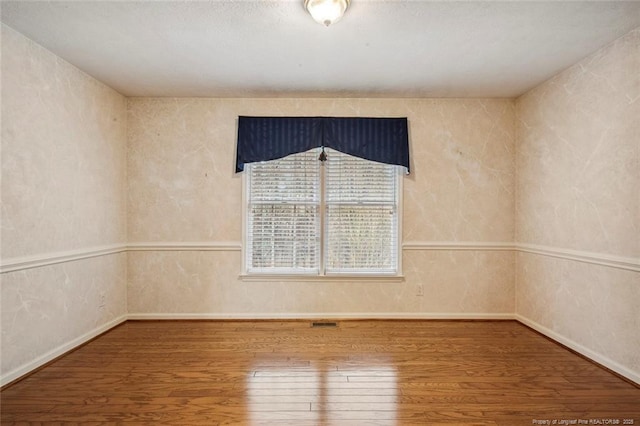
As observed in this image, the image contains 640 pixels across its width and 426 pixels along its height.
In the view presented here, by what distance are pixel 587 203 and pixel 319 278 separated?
2699 mm

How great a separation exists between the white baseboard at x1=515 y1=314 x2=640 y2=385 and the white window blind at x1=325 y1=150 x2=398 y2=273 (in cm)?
157

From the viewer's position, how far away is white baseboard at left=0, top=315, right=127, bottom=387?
93.1 inches

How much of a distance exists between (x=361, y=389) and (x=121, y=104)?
385 centimetres

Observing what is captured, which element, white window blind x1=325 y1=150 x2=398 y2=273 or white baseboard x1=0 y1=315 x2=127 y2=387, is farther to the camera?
white window blind x1=325 y1=150 x2=398 y2=273

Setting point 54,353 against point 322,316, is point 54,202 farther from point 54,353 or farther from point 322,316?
point 322,316

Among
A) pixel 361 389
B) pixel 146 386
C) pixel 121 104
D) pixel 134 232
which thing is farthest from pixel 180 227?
pixel 361 389

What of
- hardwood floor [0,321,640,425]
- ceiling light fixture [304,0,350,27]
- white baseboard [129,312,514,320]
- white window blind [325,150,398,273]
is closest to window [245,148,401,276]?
white window blind [325,150,398,273]

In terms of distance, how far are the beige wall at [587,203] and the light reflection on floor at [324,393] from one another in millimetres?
1824

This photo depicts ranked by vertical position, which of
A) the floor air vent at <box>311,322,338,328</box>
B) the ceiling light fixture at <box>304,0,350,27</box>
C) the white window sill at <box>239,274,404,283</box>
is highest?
the ceiling light fixture at <box>304,0,350,27</box>

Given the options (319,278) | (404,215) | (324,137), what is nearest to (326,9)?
(324,137)

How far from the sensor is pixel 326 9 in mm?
1998

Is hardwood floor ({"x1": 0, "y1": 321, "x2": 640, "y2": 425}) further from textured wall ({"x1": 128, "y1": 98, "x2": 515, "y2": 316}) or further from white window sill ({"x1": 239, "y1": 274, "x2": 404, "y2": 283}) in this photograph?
white window sill ({"x1": 239, "y1": 274, "x2": 404, "y2": 283})

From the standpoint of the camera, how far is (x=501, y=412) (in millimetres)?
2037

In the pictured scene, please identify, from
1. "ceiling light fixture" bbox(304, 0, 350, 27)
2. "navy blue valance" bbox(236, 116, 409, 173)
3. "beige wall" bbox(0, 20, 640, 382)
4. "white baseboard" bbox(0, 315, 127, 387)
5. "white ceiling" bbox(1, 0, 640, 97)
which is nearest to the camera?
"ceiling light fixture" bbox(304, 0, 350, 27)
